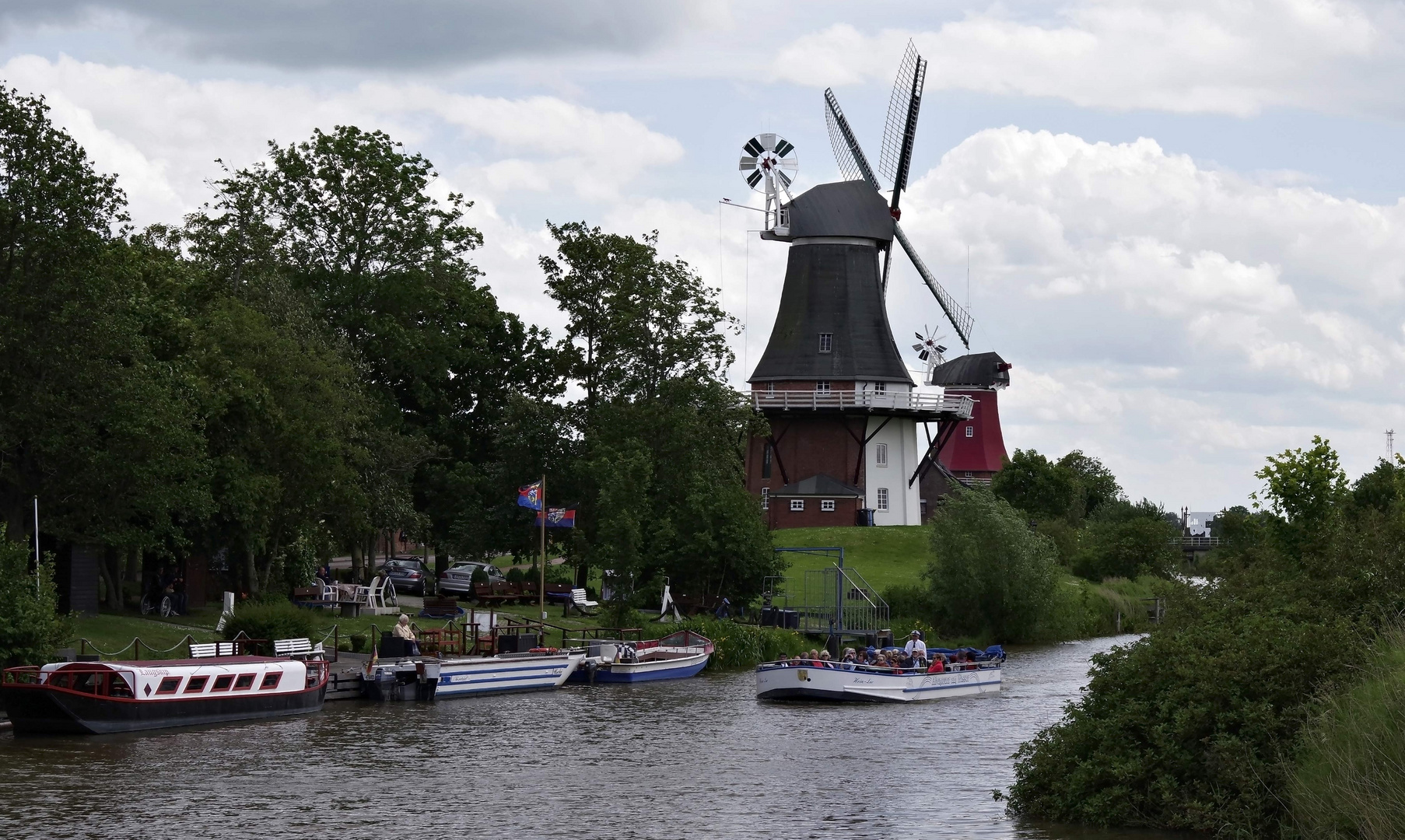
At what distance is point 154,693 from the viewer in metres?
36.3

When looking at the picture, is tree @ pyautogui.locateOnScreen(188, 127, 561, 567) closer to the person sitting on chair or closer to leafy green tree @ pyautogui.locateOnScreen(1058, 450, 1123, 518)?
the person sitting on chair

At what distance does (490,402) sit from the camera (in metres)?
77.1

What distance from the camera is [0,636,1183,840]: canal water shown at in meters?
Result: 26.0

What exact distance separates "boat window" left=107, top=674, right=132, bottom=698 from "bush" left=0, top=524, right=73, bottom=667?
2.13 meters

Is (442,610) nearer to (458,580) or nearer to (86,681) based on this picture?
(458,580)

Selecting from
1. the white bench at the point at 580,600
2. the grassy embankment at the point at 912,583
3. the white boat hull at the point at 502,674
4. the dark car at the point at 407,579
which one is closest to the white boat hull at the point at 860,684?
the white boat hull at the point at 502,674

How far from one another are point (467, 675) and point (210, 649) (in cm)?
731

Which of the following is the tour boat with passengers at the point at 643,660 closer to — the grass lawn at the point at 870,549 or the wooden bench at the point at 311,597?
the wooden bench at the point at 311,597

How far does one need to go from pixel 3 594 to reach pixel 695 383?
37759 mm

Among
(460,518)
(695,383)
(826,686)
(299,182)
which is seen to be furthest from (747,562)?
(299,182)

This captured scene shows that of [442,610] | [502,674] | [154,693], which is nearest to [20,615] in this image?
[154,693]

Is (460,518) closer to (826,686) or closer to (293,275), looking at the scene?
(293,275)

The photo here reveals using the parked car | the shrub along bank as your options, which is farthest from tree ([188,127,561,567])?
the shrub along bank

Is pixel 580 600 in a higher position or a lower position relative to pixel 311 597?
lower
